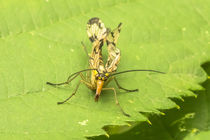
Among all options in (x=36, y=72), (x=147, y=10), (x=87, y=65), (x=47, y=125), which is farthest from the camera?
(x=147, y=10)

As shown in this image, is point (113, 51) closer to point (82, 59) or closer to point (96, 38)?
point (96, 38)

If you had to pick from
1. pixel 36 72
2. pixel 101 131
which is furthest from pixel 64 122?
pixel 36 72

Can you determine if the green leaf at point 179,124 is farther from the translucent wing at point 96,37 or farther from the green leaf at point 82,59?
the translucent wing at point 96,37

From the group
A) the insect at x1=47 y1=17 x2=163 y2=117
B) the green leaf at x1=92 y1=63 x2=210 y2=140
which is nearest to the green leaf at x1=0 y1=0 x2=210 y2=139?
the insect at x1=47 y1=17 x2=163 y2=117

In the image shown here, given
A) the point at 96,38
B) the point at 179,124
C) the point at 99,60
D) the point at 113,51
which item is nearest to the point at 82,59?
the point at 99,60

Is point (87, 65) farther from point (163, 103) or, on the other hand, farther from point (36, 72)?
point (163, 103)

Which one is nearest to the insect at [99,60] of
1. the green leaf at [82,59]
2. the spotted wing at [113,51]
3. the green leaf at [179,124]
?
the spotted wing at [113,51]
